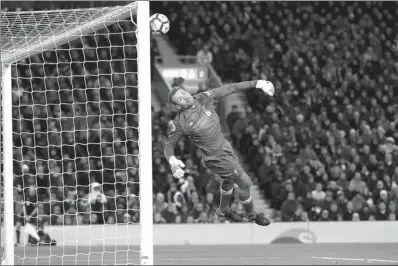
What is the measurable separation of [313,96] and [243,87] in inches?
557

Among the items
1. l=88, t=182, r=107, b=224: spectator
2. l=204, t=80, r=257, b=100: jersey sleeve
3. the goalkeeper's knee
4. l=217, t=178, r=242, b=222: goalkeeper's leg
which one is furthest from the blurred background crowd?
l=204, t=80, r=257, b=100: jersey sleeve

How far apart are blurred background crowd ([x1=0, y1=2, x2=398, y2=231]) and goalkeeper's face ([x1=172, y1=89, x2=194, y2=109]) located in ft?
22.7

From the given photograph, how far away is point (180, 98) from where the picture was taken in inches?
380

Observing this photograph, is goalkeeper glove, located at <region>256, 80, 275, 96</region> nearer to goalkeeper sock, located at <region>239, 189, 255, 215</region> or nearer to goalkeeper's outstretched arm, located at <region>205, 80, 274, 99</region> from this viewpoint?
goalkeeper's outstretched arm, located at <region>205, 80, 274, 99</region>

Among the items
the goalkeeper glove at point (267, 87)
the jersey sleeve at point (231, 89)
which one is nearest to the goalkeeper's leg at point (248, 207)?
the jersey sleeve at point (231, 89)

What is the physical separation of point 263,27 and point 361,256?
10.3 meters

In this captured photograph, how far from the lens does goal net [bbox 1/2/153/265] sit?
1116 cm

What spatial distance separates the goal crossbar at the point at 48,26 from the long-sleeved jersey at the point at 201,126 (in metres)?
1.31

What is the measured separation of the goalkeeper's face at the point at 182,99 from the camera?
9.62 meters

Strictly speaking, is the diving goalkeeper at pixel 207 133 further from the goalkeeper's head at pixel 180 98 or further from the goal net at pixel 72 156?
the goal net at pixel 72 156

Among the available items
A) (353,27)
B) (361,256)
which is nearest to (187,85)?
(353,27)

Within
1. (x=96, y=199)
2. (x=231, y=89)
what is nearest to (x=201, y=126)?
(x=231, y=89)

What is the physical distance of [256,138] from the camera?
863 inches

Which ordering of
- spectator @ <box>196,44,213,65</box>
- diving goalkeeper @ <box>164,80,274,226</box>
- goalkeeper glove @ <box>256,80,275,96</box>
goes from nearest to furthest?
goalkeeper glove @ <box>256,80,275,96</box>
diving goalkeeper @ <box>164,80,274,226</box>
spectator @ <box>196,44,213,65</box>
